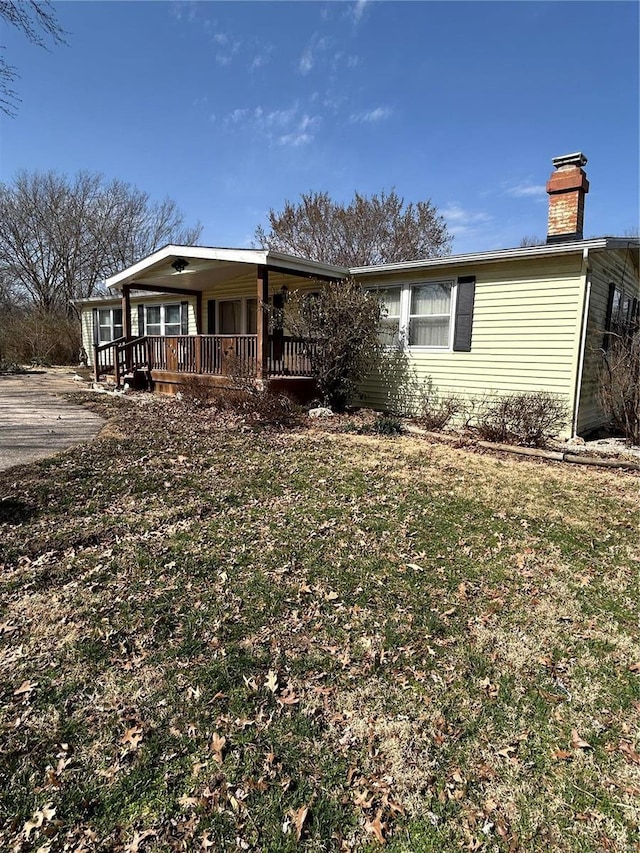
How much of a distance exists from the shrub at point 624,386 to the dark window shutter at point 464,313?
246 centimetres

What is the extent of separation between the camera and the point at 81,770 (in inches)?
78.8

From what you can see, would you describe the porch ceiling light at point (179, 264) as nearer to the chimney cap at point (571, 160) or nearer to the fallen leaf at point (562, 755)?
the chimney cap at point (571, 160)

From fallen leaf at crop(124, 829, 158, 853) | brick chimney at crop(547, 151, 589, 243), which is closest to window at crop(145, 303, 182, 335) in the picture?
brick chimney at crop(547, 151, 589, 243)

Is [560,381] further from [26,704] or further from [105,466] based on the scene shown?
[26,704]

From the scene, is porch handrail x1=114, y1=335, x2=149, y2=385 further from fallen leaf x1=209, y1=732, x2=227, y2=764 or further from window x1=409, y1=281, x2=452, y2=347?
fallen leaf x1=209, y1=732, x2=227, y2=764

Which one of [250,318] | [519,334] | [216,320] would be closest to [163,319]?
[216,320]

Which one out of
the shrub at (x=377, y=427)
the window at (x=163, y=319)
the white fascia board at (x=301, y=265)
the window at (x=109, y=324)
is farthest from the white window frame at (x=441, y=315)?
the window at (x=109, y=324)

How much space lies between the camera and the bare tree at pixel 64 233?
94.3ft

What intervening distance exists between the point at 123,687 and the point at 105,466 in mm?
3696

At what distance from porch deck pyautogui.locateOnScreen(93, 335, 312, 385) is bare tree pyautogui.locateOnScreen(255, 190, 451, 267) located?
1205 cm

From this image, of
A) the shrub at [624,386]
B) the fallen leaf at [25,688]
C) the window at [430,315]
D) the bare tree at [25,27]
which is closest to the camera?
the fallen leaf at [25,688]

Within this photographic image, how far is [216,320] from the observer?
15.4 meters

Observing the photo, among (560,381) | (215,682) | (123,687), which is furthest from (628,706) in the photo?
(560,381)

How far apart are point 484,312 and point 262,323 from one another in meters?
4.39
